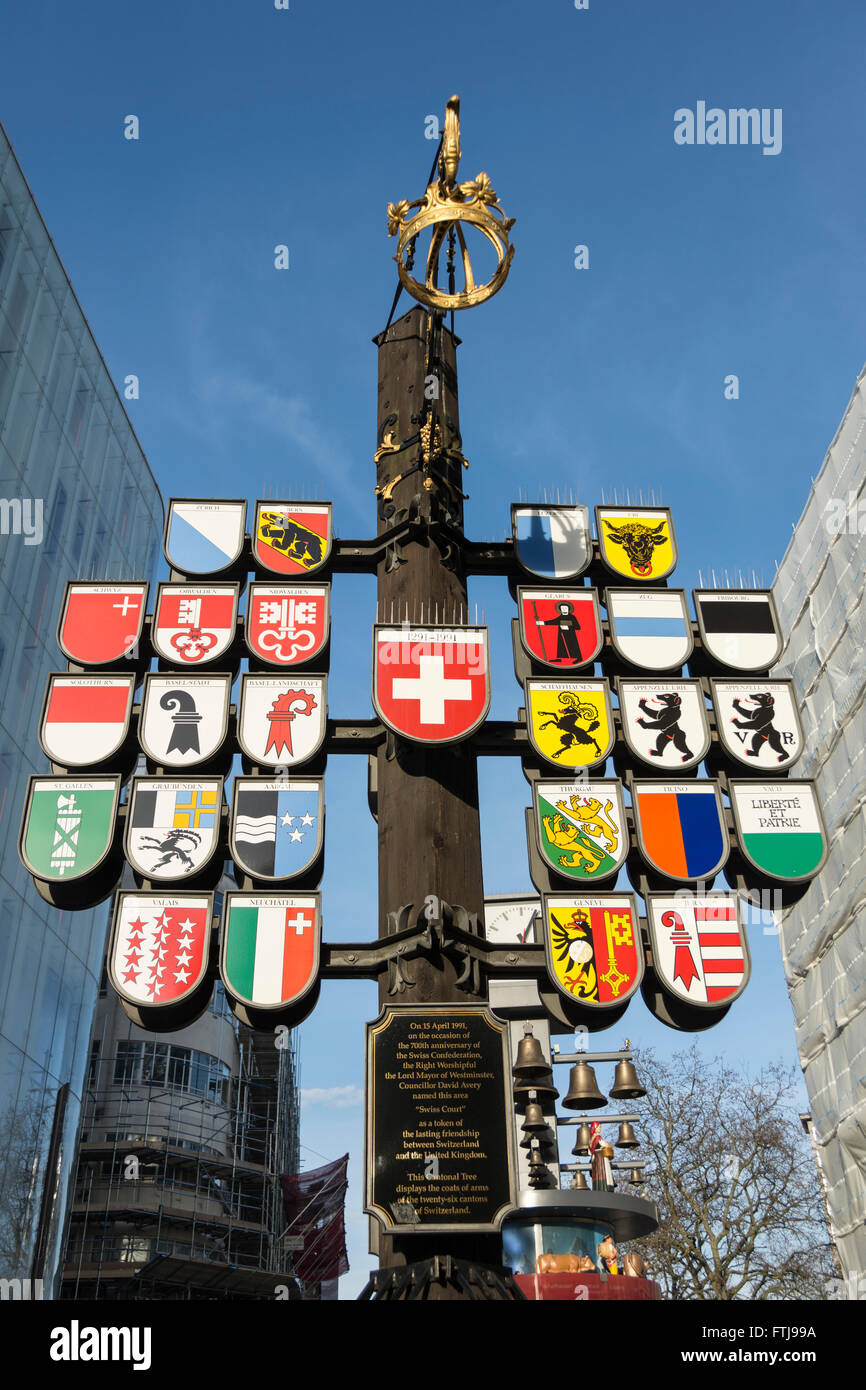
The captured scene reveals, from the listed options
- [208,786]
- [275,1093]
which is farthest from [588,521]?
[275,1093]

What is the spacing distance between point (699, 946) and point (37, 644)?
24.1 meters

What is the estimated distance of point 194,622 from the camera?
10.0 metres

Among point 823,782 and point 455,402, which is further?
point 823,782

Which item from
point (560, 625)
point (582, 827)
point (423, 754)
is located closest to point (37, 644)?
point (560, 625)

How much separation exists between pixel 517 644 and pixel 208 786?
10.1 feet

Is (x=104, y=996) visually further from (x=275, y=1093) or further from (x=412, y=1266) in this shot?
(x=412, y=1266)

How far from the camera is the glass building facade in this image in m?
26.4

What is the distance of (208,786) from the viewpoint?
29.6 ft

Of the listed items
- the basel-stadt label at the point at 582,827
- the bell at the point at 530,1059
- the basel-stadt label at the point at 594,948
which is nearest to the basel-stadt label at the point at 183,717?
the basel-stadt label at the point at 582,827

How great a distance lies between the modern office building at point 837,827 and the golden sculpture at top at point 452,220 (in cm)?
1388

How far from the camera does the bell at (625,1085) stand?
14375 mm

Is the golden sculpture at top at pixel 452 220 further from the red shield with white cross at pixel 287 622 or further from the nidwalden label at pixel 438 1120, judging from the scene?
the nidwalden label at pixel 438 1120
